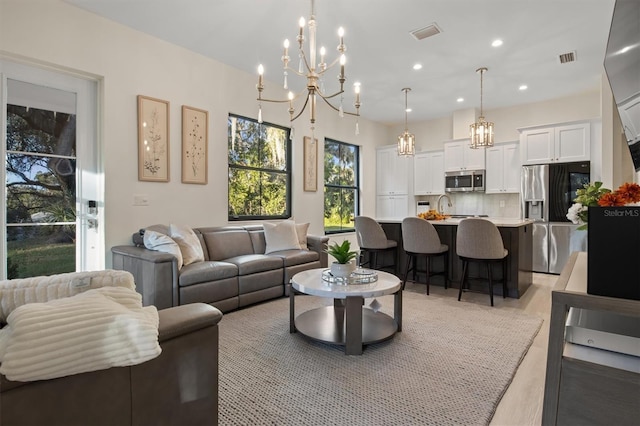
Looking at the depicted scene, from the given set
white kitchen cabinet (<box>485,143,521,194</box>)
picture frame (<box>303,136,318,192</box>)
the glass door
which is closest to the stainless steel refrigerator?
white kitchen cabinet (<box>485,143,521,194</box>)

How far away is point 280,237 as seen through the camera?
4.42m

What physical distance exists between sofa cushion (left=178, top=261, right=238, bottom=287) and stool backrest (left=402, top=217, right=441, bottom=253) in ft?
7.16

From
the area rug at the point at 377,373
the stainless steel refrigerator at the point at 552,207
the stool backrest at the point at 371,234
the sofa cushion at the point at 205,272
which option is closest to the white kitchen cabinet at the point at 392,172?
the stainless steel refrigerator at the point at 552,207

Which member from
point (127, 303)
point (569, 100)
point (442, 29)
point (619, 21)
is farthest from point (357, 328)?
point (569, 100)

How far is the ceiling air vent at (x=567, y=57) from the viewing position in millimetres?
4084

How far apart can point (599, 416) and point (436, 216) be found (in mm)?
3900

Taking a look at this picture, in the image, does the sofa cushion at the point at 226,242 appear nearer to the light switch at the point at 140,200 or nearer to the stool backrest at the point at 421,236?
the light switch at the point at 140,200

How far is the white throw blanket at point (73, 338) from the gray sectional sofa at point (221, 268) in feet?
6.75

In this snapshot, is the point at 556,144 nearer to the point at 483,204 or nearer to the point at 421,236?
the point at 483,204

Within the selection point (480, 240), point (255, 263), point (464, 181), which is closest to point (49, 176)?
point (255, 263)

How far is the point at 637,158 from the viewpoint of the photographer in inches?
81.5

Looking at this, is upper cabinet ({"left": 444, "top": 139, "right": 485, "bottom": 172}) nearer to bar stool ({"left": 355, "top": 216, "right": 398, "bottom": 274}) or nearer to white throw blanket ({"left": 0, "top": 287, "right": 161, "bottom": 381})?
bar stool ({"left": 355, "top": 216, "right": 398, "bottom": 274})

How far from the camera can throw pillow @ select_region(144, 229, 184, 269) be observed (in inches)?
124

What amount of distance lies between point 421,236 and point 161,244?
2954 millimetres
